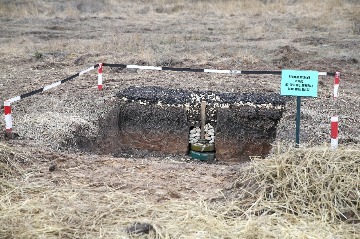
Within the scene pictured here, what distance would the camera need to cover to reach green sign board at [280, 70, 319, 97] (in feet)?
21.7

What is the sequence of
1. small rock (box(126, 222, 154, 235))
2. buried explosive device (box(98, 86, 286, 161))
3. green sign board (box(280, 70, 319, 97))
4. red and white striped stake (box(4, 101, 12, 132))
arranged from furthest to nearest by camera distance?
→ buried explosive device (box(98, 86, 286, 161)), red and white striped stake (box(4, 101, 12, 132)), green sign board (box(280, 70, 319, 97)), small rock (box(126, 222, 154, 235))

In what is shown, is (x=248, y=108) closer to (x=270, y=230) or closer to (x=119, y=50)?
(x=270, y=230)

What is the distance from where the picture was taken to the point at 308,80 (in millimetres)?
6648

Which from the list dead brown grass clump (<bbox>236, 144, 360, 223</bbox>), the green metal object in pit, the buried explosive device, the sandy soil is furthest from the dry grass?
the green metal object in pit

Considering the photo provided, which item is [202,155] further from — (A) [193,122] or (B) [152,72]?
(B) [152,72]

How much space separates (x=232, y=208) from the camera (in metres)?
4.95

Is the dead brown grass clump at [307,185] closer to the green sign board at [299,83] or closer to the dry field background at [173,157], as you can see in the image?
the dry field background at [173,157]

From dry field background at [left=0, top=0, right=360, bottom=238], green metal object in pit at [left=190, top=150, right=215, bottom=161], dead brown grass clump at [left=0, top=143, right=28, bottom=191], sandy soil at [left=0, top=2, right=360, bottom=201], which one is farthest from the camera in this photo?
green metal object in pit at [left=190, top=150, right=215, bottom=161]

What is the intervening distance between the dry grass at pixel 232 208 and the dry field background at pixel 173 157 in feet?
0.04

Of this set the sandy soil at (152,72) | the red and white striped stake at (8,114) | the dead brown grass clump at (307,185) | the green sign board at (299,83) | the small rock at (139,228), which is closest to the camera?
the small rock at (139,228)

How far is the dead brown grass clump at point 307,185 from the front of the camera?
4816 mm

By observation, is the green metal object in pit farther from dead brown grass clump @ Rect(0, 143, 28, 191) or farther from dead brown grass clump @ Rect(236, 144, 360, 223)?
dead brown grass clump @ Rect(236, 144, 360, 223)

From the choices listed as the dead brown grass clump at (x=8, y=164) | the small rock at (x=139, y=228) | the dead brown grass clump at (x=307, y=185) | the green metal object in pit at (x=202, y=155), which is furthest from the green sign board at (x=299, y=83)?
the dead brown grass clump at (x=8, y=164)

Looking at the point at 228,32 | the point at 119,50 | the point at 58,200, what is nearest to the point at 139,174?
the point at 58,200
